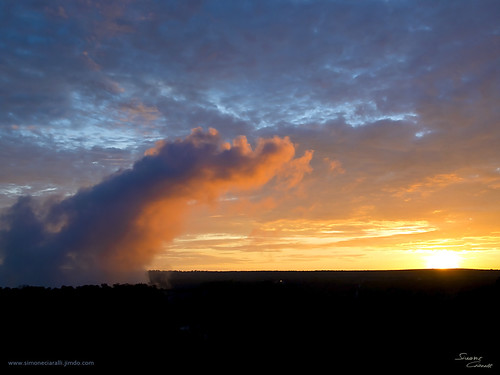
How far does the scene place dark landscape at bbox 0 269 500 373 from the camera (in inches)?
1613

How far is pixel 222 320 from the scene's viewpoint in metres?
56.8

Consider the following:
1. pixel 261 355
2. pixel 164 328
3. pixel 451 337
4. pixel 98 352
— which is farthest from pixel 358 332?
pixel 98 352

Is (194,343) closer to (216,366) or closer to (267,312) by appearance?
(216,366)

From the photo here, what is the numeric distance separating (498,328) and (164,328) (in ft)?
131

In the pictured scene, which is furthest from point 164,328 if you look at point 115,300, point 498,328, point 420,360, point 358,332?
point 498,328

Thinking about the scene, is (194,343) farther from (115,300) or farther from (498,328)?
(498,328)

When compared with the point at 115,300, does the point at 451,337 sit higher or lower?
lower

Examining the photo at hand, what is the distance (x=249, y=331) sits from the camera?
5175 cm

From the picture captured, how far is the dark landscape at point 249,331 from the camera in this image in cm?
4097

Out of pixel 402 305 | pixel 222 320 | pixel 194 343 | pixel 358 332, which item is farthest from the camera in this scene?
pixel 402 305

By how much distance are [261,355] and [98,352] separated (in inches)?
667

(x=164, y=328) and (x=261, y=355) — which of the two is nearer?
(x=261, y=355)

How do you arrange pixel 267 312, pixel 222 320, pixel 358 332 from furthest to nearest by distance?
pixel 267 312, pixel 222 320, pixel 358 332

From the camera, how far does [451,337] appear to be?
4838 centimetres
